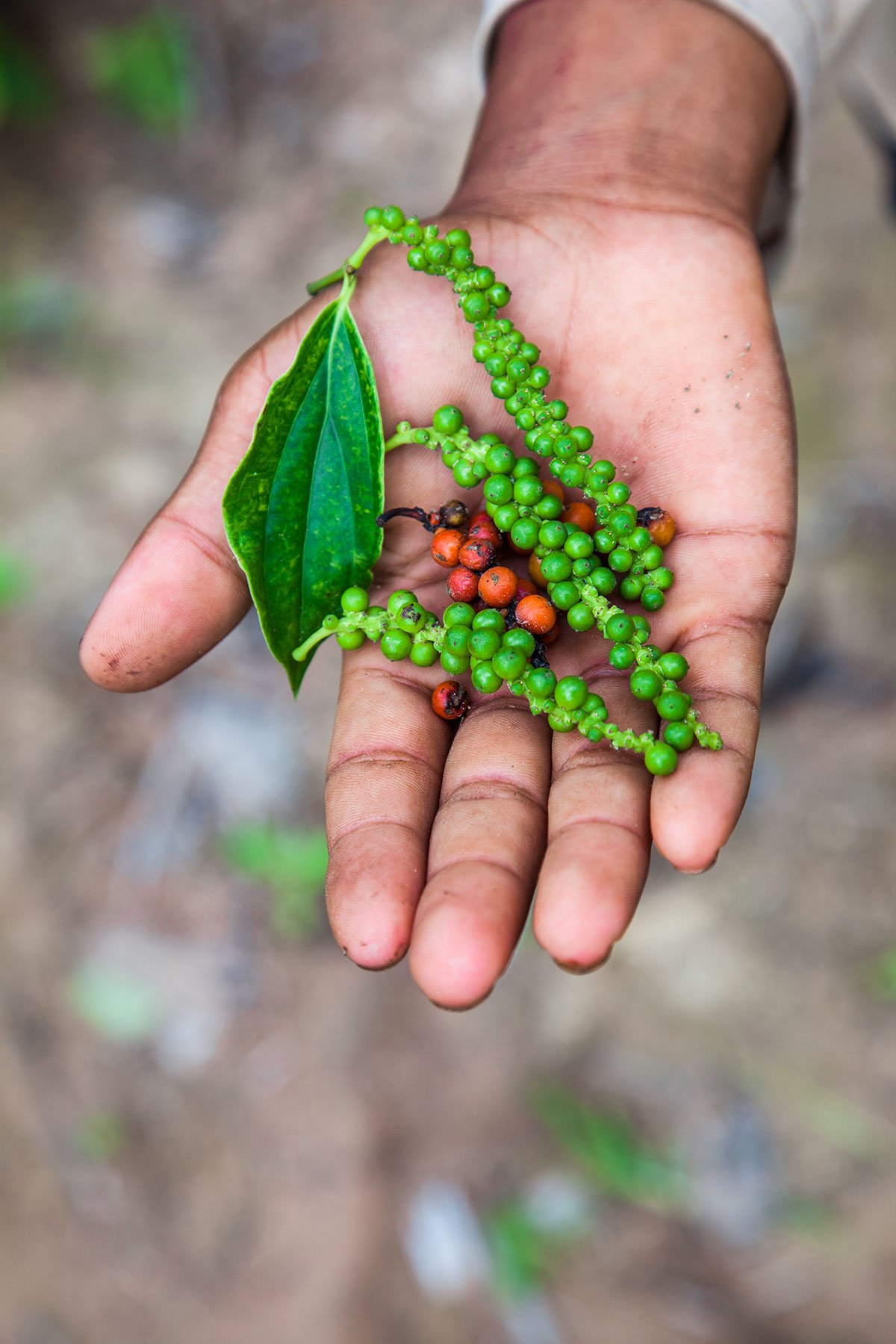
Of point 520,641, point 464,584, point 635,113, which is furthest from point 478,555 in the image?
point 635,113

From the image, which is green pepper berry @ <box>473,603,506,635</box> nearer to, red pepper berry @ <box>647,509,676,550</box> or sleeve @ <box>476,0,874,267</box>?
red pepper berry @ <box>647,509,676,550</box>

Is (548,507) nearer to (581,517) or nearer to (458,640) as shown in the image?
(581,517)

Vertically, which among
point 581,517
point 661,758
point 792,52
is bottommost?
point 661,758

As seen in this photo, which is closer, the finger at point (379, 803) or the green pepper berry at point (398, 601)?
the finger at point (379, 803)

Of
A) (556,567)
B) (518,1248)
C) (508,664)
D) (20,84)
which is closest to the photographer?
(508,664)

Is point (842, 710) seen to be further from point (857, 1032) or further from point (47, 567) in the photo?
point (47, 567)

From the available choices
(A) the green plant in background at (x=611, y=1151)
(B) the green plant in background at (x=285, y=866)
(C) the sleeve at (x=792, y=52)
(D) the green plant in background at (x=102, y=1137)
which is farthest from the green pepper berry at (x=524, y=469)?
(D) the green plant in background at (x=102, y=1137)

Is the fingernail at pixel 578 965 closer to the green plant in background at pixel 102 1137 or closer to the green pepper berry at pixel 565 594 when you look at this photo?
the green pepper berry at pixel 565 594
